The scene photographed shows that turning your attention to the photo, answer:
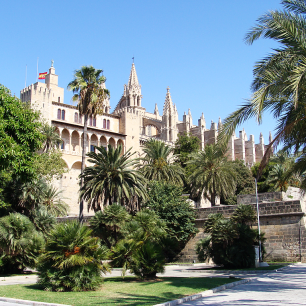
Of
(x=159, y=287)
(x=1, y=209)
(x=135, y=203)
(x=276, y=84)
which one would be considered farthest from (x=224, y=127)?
(x=135, y=203)

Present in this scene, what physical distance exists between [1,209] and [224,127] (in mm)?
11887

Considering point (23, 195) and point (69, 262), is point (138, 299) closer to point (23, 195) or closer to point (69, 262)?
point (69, 262)

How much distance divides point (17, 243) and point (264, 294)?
1035 centimetres

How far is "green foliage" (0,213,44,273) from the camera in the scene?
51.6ft

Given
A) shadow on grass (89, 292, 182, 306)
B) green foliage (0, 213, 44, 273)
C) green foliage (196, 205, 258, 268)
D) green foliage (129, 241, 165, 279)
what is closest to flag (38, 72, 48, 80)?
green foliage (0, 213, 44, 273)

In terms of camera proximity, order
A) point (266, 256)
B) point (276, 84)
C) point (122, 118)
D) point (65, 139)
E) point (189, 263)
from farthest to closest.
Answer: point (122, 118)
point (65, 139)
point (189, 263)
point (266, 256)
point (276, 84)

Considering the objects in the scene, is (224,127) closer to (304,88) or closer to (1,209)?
(304,88)

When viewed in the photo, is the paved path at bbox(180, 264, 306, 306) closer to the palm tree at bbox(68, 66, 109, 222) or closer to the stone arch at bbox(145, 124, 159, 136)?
the palm tree at bbox(68, 66, 109, 222)

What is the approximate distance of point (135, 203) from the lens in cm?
2775

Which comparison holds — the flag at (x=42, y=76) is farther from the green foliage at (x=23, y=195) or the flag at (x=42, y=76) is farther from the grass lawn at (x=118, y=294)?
the grass lawn at (x=118, y=294)

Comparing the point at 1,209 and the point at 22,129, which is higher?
the point at 22,129

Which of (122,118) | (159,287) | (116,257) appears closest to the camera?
(159,287)

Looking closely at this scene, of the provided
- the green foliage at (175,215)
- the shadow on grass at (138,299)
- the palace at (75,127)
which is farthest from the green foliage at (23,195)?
the palace at (75,127)

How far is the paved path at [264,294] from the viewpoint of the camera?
850cm
